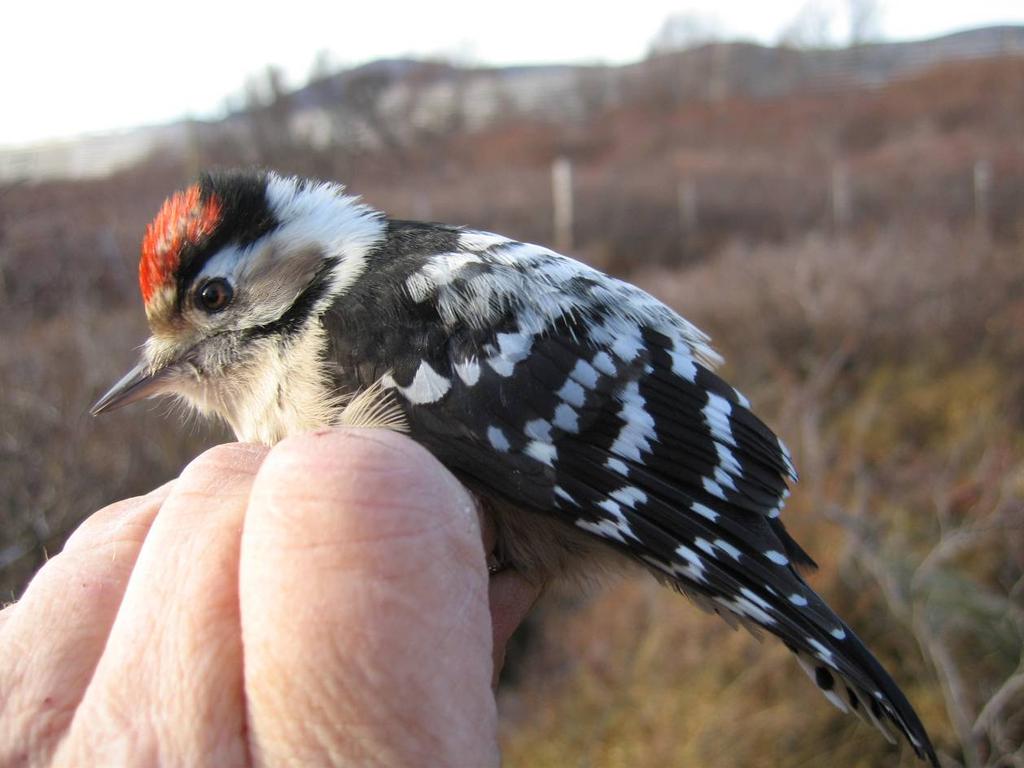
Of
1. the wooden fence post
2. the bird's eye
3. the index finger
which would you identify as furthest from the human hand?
the wooden fence post

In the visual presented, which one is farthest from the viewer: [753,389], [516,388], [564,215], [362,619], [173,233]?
[564,215]

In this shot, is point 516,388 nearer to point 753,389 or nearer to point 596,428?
point 596,428

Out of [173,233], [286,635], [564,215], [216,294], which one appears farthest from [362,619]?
[564,215]

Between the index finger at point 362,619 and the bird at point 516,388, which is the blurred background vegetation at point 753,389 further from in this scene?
the index finger at point 362,619

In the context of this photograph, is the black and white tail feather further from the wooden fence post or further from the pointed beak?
the wooden fence post

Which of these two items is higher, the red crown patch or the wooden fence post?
the red crown patch

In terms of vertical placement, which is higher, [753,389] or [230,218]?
[230,218]
